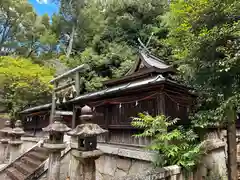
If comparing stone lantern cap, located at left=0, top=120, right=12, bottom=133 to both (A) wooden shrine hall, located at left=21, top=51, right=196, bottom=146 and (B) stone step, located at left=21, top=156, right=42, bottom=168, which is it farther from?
(A) wooden shrine hall, located at left=21, top=51, right=196, bottom=146

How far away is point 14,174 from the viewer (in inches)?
331

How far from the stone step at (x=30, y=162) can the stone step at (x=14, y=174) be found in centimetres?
62

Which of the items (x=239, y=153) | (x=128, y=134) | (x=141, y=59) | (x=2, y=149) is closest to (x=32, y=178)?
(x=128, y=134)

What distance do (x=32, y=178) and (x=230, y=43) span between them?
952 cm

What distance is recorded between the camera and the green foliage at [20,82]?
46.7 feet

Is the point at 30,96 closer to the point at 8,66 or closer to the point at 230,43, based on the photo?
the point at 8,66

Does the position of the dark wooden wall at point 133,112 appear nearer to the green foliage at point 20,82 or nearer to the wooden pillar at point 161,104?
the wooden pillar at point 161,104

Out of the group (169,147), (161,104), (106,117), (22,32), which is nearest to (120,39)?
(106,117)

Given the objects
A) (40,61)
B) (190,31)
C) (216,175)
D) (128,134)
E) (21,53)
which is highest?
(21,53)

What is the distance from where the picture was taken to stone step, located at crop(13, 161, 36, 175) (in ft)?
27.6

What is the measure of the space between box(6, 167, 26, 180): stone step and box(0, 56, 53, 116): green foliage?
730cm

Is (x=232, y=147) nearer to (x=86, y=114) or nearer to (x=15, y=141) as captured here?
(x=86, y=114)

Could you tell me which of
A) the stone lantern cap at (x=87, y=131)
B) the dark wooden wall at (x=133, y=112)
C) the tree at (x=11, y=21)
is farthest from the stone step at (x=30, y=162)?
the tree at (x=11, y=21)

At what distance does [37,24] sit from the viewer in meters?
25.0
